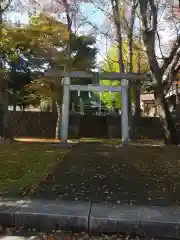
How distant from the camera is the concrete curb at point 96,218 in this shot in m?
3.92

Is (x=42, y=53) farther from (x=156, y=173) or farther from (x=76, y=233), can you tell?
(x=76, y=233)

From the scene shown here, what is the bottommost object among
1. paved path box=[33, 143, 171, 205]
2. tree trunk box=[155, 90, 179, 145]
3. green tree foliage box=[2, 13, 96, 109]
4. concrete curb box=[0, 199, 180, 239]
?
concrete curb box=[0, 199, 180, 239]

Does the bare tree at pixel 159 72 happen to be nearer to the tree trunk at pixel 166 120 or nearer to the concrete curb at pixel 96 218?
the tree trunk at pixel 166 120

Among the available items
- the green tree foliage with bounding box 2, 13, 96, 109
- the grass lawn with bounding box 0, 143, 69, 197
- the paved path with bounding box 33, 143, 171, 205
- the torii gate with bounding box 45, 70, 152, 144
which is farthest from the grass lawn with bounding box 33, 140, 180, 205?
the green tree foliage with bounding box 2, 13, 96, 109

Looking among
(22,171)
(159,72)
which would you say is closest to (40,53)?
(159,72)

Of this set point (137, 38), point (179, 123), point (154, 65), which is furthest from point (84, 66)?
point (179, 123)

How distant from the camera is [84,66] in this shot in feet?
61.0

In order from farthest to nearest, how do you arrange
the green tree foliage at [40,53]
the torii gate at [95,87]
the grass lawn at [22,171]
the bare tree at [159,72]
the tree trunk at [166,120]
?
the green tree foliage at [40,53] < the tree trunk at [166,120] < the torii gate at [95,87] < the bare tree at [159,72] < the grass lawn at [22,171]

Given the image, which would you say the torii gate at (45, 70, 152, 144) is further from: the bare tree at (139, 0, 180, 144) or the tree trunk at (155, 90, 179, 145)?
the tree trunk at (155, 90, 179, 145)

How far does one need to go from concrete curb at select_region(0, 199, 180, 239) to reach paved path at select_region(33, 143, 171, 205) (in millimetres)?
425

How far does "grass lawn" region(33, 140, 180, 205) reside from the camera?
5.06 m

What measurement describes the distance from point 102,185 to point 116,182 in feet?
1.21

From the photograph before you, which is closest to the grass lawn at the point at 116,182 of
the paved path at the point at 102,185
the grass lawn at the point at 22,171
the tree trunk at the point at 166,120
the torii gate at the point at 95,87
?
the paved path at the point at 102,185

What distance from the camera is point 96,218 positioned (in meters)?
4.05
